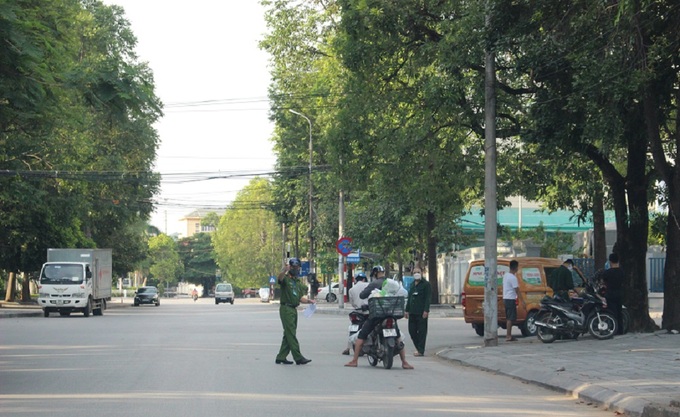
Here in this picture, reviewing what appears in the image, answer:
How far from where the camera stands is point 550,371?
1536cm

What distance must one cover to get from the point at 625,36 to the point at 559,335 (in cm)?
704

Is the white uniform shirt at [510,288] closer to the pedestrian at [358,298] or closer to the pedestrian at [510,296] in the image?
the pedestrian at [510,296]

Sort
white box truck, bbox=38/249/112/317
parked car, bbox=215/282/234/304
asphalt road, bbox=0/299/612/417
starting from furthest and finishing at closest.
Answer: parked car, bbox=215/282/234/304 < white box truck, bbox=38/249/112/317 < asphalt road, bbox=0/299/612/417

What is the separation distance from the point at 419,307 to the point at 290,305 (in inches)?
139

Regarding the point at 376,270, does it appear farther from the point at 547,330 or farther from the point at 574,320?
the point at 574,320

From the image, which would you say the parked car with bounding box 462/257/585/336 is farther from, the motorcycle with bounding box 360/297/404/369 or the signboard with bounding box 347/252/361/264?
the signboard with bounding box 347/252/361/264

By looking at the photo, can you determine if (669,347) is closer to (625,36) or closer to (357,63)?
(625,36)

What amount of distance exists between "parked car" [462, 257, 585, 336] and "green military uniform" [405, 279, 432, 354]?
4.24 metres

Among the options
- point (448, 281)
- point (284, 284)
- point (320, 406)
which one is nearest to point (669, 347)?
point (284, 284)

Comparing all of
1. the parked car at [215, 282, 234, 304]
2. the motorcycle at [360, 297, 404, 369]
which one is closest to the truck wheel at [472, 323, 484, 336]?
the motorcycle at [360, 297, 404, 369]

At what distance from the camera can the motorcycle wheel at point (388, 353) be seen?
16703mm

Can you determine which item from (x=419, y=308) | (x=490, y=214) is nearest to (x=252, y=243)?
(x=490, y=214)

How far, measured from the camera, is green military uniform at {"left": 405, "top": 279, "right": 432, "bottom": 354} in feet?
65.0

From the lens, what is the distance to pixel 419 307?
19.8 metres
